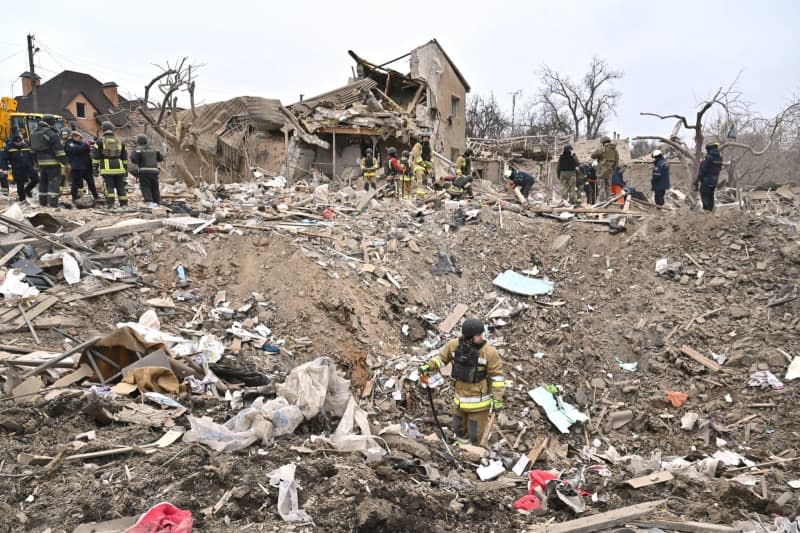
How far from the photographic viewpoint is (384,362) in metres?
7.36

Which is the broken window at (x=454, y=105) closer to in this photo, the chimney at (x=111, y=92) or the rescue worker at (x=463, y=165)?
the rescue worker at (x=463, y=165)

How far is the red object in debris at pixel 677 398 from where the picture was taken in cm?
674

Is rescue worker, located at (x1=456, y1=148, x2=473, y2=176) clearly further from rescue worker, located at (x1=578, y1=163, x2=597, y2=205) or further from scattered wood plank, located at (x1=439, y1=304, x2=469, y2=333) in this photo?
scattered wood plank, located at (x1=439, y1=304, x2=469, y2=333)

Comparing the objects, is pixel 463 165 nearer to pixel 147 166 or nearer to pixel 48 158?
pixel 147 166

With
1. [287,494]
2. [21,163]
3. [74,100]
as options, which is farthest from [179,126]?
[74,100]

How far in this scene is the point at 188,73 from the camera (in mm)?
18047

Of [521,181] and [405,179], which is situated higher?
[405,179]

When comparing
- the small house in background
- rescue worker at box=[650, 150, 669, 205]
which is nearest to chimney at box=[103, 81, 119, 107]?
the small house in background

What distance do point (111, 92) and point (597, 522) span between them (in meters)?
44.9

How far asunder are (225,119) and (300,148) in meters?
3.03

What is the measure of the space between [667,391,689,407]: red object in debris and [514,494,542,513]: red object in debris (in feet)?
11.9

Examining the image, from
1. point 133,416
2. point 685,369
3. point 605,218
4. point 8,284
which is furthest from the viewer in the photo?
point 605,218

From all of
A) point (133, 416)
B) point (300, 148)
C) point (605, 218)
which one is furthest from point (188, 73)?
point (133, 416)

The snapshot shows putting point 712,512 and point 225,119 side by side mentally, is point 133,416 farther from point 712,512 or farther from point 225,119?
point 225,119
